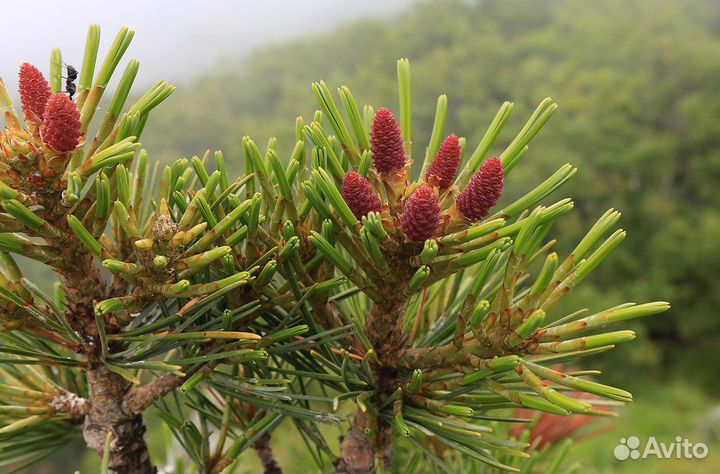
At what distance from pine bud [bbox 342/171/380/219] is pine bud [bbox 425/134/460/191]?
41 millimetres

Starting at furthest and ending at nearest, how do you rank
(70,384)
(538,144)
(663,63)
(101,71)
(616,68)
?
(616,68) → (663,63) → (538,144) → (70,384) → (101,71)

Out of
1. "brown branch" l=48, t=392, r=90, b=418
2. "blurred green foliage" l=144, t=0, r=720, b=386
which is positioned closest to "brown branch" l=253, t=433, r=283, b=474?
"brown branch" l=48, t=392, r=90, b=418

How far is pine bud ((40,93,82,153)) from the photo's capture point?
227mm

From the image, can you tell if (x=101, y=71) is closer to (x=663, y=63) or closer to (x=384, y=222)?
(x=384, y=222)

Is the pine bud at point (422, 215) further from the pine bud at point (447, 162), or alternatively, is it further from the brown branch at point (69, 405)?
the brown branch at point (69, 405)

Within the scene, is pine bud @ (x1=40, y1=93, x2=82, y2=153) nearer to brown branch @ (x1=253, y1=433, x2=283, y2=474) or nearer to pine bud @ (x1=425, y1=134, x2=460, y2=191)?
pine bud @ (x1=425, y1=134, x2=460, y2=191)

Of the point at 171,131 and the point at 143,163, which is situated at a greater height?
the point at 171,131

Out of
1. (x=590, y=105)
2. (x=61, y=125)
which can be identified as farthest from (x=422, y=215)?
(x=590, y=105)

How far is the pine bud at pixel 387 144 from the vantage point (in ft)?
0.88

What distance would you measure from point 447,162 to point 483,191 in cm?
4

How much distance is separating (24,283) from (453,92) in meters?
10.7

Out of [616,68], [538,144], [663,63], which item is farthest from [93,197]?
[616,68]

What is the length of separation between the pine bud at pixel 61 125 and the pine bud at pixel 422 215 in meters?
0.15

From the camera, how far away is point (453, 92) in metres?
10.4
